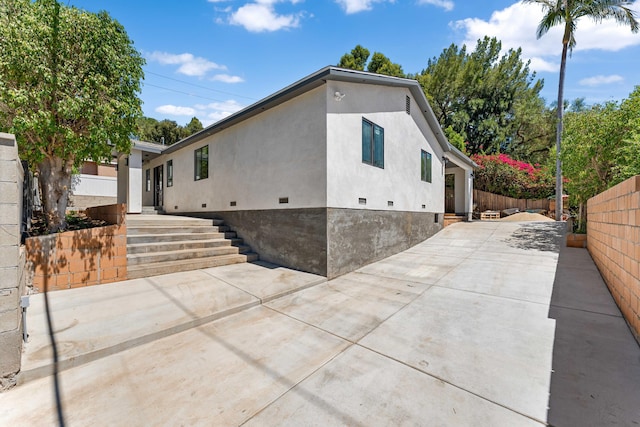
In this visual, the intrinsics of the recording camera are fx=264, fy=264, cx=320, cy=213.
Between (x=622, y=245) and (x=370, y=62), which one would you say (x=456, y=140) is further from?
(x=622, y=245)

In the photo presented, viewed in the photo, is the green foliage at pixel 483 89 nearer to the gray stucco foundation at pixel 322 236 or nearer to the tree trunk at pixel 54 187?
the gray stucco foundation at pixel 322 236

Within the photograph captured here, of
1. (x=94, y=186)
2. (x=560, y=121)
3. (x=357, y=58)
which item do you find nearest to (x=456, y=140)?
(x=560, y=121)

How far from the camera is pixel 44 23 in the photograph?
4242 millimetres

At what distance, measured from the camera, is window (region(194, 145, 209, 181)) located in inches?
382

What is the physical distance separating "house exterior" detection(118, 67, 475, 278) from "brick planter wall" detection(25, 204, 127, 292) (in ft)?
10.2

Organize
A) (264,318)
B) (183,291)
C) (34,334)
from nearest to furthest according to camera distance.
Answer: (34,334), (264,318), (183,291)

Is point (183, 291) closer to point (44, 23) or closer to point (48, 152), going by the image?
point (48, 152)

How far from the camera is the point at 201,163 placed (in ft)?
33.0

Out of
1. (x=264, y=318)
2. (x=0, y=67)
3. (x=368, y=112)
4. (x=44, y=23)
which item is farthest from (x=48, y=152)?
(x=368, y=112)

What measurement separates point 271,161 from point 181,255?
3.20 m

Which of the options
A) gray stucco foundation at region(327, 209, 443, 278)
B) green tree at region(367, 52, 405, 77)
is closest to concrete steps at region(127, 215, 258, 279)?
gray stucco foundation at region(327, 209, 443, 278)

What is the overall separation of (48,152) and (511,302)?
8.59m

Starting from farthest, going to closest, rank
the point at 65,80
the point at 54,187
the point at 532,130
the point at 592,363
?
the point at 532,130, the point at 54,187, the point at 65,80, the point at 592,363

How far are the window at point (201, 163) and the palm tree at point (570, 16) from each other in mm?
14396
